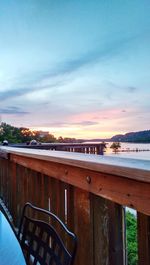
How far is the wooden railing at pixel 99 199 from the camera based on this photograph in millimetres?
1011

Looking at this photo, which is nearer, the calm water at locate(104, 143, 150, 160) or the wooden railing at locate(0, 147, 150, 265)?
the wooden railing at locate(0, 147, 150, 265)

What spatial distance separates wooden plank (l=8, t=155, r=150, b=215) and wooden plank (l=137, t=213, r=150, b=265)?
8cm

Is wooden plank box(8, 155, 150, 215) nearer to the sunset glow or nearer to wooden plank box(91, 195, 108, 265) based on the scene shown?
wooden plank box(91, 195, 108, 265)

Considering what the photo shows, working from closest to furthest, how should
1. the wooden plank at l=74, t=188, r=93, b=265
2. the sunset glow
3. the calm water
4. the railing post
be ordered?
1. the railing post
2. the wooden plank at l=74, t=188, r=93, b=265
3. the calm water
4. the sunset glow

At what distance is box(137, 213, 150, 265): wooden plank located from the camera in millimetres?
1037

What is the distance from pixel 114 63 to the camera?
6.35 metres

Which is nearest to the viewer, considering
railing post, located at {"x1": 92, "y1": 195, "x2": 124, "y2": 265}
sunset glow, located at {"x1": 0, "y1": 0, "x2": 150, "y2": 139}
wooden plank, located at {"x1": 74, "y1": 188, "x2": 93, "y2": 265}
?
railing post, located at {"x1": 92, "y1": 195, "x2": 124, "y2": 265}

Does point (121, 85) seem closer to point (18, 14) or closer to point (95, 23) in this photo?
point (95, 23)

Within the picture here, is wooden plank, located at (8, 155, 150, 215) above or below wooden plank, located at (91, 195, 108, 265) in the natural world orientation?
above

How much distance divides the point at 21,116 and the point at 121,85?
25.5 feet

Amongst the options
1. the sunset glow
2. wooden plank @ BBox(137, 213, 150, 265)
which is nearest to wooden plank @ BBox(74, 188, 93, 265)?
wooden plank @ BBox(137, 213, 150, 265)

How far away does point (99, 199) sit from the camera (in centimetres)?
142

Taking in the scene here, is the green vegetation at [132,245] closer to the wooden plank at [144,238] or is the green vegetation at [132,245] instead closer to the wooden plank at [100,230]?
the wooden plank at [100,230]

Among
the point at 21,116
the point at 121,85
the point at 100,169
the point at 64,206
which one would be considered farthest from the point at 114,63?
the point at 21,116
